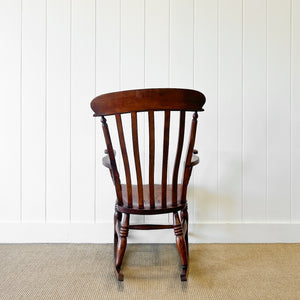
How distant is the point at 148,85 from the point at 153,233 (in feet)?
2.95

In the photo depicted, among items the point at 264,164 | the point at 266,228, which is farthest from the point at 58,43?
the point at 266,228

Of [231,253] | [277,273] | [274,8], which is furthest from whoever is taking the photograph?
[274,8]

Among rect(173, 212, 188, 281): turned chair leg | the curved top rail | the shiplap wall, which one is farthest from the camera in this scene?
the shiplap wall

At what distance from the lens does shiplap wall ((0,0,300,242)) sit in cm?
168

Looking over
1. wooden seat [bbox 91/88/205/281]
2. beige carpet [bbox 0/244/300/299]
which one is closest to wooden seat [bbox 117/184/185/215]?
wooden seat [bbox 91/88/205/281]

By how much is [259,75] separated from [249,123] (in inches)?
11.7

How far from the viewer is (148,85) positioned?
1.69 metres

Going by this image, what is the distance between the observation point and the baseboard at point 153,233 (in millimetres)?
1686

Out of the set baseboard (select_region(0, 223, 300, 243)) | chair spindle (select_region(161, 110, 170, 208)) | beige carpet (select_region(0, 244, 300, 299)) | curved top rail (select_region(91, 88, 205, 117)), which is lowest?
beige carpet (select_region(0, 244, 300, 299))

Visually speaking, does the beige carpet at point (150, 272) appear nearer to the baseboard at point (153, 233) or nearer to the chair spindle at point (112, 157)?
the baseboard at point (153, 233)

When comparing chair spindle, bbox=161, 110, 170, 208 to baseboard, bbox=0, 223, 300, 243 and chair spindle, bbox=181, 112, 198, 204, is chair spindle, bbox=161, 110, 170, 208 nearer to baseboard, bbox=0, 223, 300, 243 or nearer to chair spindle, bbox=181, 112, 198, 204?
chair spindle, bbox=181, 112, 198, 204

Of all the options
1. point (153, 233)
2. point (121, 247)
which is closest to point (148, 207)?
point (121, 247)

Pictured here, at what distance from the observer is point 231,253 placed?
154 centimetres

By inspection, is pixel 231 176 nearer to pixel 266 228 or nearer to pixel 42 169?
pixel 266 228
